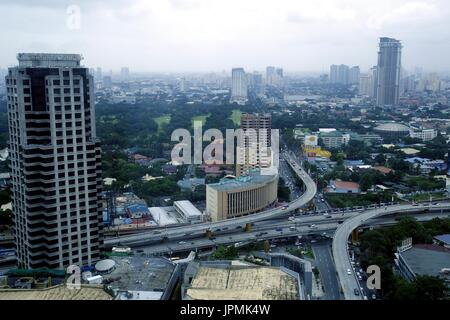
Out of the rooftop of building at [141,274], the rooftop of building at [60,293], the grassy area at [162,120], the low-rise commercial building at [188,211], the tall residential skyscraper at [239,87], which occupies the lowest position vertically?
the low-rise commercial building at [188,211]

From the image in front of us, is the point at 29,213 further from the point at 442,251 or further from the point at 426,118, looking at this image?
the point at 426,118

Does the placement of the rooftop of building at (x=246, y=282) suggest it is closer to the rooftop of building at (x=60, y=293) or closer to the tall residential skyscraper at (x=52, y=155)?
the rooftop of building at (x=60, y=293)

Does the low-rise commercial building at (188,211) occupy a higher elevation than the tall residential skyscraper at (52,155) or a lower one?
lower

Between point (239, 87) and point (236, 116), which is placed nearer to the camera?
point (236, 116)

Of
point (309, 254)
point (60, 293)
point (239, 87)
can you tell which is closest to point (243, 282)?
point (60, 293)

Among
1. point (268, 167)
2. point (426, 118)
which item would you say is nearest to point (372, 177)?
point (268, 167)

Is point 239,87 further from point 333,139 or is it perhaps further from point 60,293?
point 60,293

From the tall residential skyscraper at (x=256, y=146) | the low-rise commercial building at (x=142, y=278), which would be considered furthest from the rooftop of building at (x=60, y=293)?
the tall residential skyscraper at (x=256, y=146)
